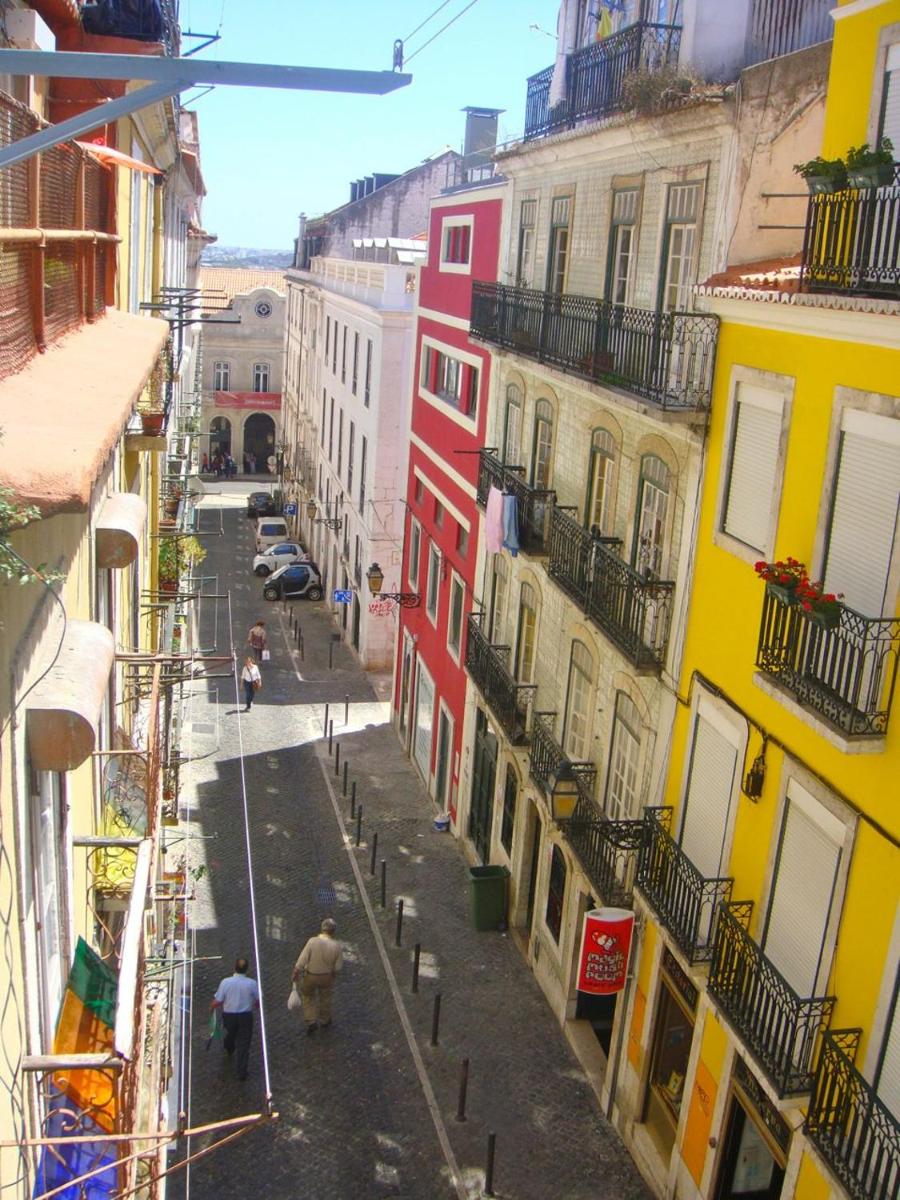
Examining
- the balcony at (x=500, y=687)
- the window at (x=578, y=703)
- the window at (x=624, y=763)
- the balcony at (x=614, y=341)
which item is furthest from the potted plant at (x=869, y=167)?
the balcony at (x=500, y=687)

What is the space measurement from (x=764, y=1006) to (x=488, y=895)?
9.36m

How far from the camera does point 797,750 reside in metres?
10.7

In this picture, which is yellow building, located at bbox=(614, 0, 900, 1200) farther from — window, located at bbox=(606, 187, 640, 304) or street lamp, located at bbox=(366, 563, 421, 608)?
street lamp, located at bbox=(366, 563, 421, 608)

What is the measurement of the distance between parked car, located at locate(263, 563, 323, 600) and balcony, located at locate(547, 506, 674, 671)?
2670 centimetres

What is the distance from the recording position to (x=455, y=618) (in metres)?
24.2

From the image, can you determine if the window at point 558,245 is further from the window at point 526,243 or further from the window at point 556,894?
the window at point 556,894

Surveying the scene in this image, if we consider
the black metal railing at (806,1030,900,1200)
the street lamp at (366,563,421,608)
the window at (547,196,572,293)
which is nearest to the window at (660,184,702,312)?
the window at (547,196,572,293)

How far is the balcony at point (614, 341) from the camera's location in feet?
41.0

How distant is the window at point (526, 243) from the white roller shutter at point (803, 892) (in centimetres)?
1126

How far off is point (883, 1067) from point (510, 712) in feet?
32.1

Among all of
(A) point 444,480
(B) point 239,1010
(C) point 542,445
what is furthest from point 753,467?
(A) point 444,480

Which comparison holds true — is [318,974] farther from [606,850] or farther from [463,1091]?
[606,850]

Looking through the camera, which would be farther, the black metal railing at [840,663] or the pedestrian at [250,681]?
the pedestrian at [250,681]

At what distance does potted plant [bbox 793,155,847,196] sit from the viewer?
367 inches
